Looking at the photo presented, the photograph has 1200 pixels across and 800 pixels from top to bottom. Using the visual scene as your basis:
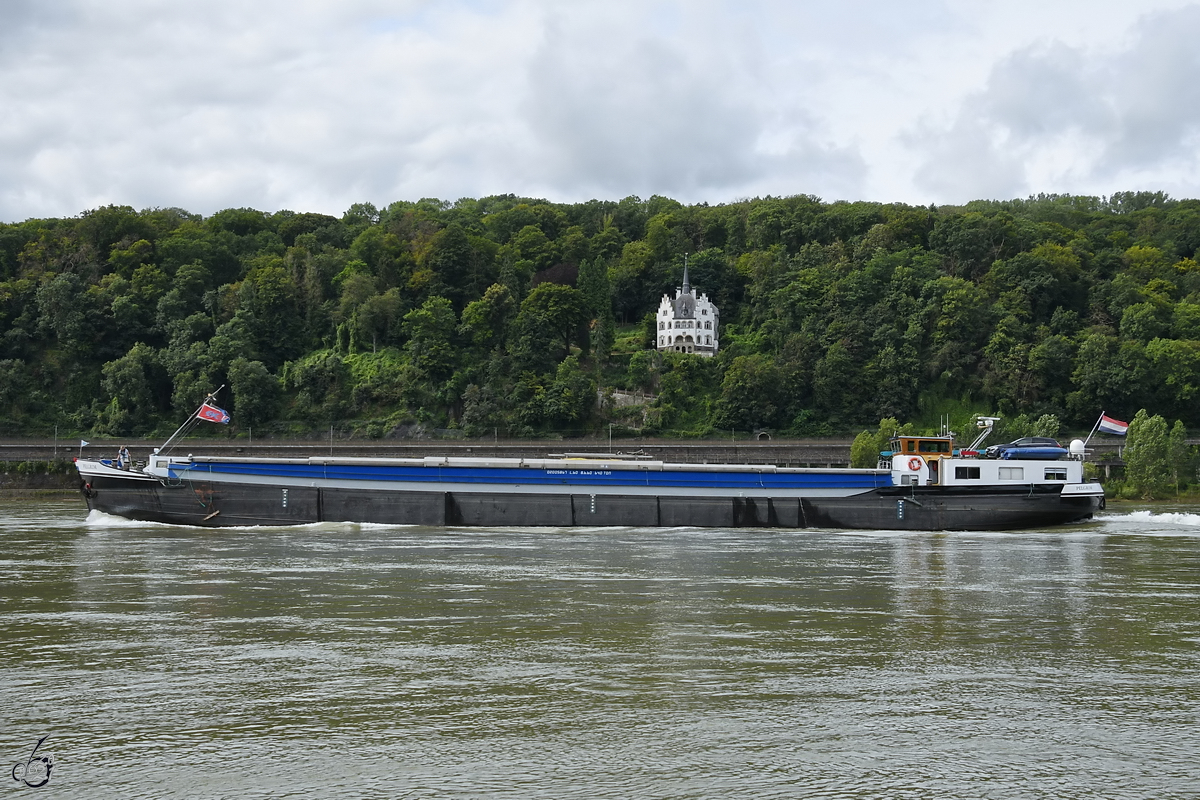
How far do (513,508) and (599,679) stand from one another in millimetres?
35869

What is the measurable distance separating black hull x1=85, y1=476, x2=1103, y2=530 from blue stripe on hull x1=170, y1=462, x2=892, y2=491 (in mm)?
737

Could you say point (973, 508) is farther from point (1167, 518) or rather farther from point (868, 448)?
point (868, 448)

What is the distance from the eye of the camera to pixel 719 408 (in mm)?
113625

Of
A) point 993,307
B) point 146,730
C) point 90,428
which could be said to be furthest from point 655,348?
point 146,730

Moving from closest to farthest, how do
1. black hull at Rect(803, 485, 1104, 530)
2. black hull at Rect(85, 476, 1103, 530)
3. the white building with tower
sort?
black hull at Rect(803, 485, 1104, 530)
black hull at Rect(85, 476, 1103, 530)
the white building with tower

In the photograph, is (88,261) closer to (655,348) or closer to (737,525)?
(655,348)

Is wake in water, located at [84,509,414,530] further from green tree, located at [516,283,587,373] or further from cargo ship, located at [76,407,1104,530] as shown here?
green tree, located at [516,283,587,373]

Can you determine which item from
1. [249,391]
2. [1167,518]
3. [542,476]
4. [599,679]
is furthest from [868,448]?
[249,391]

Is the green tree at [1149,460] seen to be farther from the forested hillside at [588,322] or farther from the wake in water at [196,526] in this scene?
the wake in water at [196,526]

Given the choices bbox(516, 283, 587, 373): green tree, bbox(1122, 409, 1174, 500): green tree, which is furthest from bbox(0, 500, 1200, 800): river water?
bbox(516, 283, 587, 373): green tree

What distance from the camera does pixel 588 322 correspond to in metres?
130

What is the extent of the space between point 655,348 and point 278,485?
271 feet

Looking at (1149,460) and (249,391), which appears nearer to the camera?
(1149,460)

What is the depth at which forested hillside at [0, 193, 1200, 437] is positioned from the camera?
114 m
